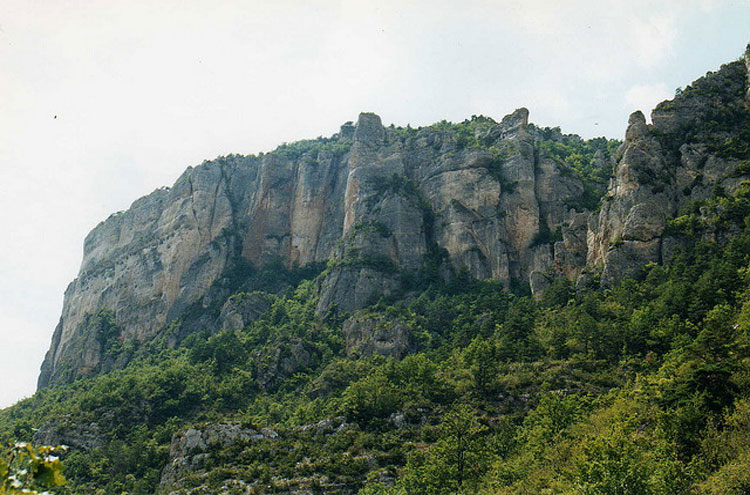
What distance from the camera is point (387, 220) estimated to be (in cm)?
11775

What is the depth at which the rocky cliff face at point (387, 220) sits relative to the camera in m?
84.8

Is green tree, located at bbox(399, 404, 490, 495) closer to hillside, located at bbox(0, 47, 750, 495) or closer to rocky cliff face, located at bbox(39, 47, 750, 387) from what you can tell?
hillside, located at bbox(0, 47, 750, 495)

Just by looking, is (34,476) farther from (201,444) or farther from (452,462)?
(201,444)

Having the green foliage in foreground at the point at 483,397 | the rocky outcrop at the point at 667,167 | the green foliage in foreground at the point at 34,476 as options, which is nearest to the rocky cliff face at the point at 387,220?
the rocky outcrop at the point at 667,167

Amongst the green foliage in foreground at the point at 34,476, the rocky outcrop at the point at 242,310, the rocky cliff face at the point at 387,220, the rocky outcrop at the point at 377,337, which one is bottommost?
the green foliage in foreground at the point at 34,476

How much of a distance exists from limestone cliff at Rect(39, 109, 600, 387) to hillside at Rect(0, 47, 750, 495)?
1.57ft

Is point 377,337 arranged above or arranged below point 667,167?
below

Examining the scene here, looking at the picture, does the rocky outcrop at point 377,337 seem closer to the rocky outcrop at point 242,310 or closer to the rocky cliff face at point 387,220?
the rocky cliff face at point 387,220

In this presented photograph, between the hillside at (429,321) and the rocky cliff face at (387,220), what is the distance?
0.46m

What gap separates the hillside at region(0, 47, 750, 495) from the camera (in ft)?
157

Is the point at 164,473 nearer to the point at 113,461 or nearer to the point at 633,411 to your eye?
the point at 113,461

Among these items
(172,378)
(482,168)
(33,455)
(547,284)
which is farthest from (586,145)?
(33,455)

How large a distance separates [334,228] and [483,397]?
244ft

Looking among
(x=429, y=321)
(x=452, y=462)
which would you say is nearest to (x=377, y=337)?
(x=429, y=321)
